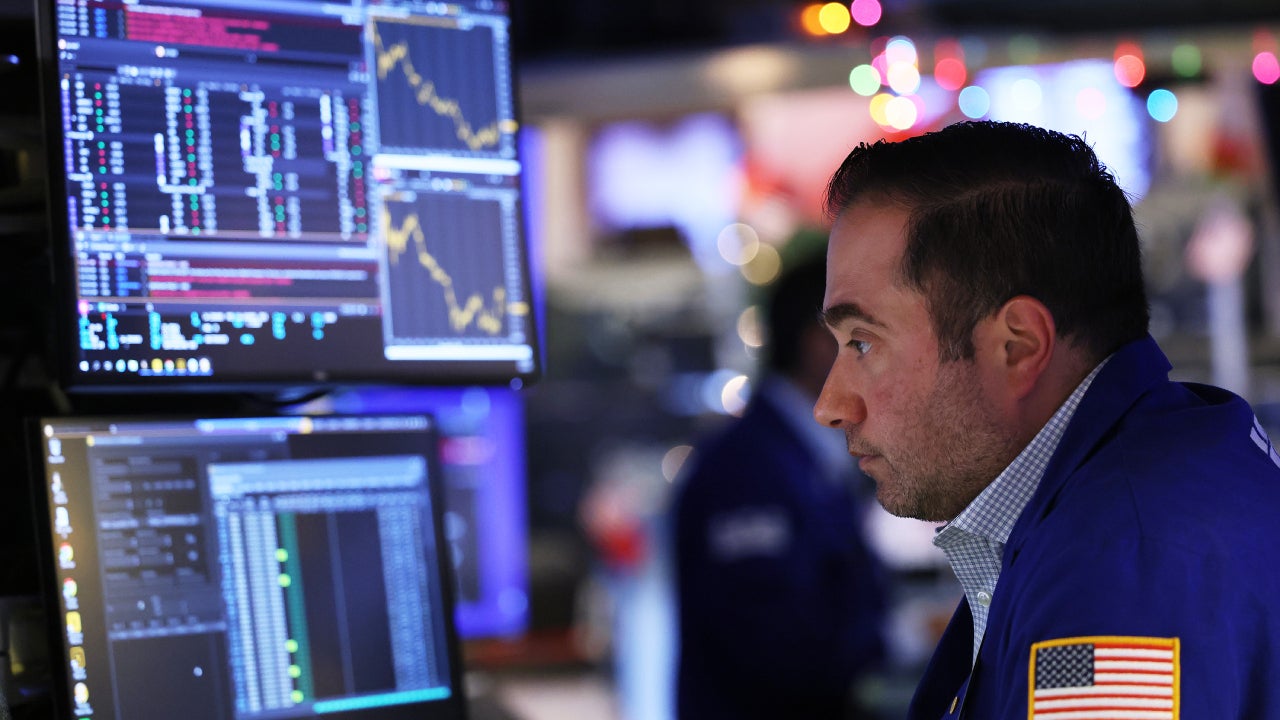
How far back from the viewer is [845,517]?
3307mm

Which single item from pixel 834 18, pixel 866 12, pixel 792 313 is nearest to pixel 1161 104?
pixel 866 12

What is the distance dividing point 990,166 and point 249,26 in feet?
3.13

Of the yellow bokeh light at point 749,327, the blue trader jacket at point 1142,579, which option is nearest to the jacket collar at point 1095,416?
the blue trader jacket at point 1142,579

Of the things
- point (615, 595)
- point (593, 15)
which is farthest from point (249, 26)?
point (615, 595)

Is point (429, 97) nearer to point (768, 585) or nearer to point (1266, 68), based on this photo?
point (768, 585)

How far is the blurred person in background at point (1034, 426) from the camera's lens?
126 centimetres

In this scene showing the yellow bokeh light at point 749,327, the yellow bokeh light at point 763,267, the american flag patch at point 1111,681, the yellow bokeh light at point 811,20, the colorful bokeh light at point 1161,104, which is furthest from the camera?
the yellow bokeh light at point 749,327

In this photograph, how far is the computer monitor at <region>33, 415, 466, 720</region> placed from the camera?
5.36ft

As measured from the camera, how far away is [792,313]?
3482 millimetres

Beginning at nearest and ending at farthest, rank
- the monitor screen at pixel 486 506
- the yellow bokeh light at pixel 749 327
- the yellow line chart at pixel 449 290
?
the yellow line chart at pixel 449 290 → the monitor screen at pixel 486 506 → the yellow bokeh light at pixel 749 327

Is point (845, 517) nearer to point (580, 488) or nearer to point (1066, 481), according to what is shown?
point (1066, 481)

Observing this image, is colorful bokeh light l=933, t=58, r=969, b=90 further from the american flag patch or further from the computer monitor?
Result: the american flag patch

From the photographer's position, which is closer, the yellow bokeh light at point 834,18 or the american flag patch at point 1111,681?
the american flag patch at point 1111,681

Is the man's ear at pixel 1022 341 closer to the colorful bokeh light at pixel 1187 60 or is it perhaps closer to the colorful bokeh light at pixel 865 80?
the colorful bokeh light at pixel 865 80
